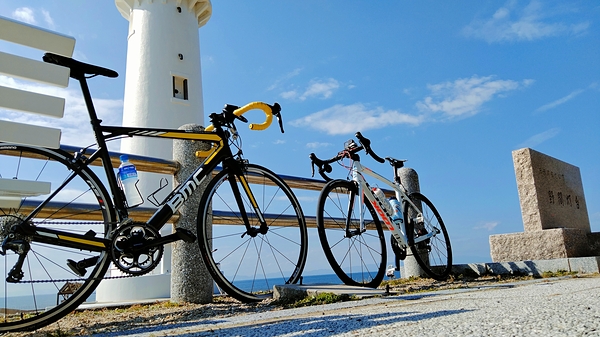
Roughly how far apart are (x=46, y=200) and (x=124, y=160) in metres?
0.61

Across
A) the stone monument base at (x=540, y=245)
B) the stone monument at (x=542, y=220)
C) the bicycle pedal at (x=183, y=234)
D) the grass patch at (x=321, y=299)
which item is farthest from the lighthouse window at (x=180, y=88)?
the grass patch at (x=321, y=299)

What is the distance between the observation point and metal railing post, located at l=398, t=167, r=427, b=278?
222 inches

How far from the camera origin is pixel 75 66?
2787 millimetres

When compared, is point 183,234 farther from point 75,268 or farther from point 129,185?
point 75,268

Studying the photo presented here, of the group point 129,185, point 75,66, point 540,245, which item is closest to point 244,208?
point 129,185

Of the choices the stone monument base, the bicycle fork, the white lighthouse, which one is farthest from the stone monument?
the white lighthouse

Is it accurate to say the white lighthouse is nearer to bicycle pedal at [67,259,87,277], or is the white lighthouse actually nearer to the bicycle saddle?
the bicycle saddle

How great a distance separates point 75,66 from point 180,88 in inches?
361

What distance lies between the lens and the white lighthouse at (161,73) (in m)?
11.0

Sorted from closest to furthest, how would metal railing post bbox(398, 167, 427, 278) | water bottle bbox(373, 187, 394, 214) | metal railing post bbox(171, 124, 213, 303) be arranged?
metal railing post bbox(171, 124, 213, 303) → water bottle bbox(373, 187, 394, 214) → metal railing post bbox(398, 167, 427, 278)

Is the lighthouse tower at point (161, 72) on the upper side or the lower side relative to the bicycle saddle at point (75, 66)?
upper

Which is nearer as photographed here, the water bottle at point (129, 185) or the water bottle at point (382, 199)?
the water bottle at point (129, 185)

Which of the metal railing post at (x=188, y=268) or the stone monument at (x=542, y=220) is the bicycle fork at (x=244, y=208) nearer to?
the metal railing post at (x=188, y=268)

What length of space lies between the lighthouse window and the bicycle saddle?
8.93m
